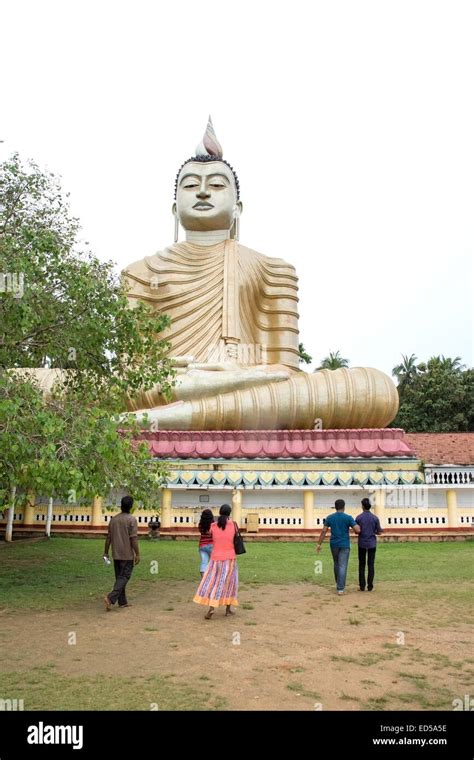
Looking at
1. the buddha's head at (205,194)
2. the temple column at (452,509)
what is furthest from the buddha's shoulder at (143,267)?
the temple column at (452,509)

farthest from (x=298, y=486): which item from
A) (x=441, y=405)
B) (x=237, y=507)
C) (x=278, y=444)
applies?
(x=441, y=405)

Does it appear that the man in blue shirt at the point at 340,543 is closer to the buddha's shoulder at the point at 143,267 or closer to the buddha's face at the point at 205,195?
the buddha's shoulder at the point at 143,267

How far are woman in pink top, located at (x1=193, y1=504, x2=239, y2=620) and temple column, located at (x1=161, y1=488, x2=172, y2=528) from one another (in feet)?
21.2

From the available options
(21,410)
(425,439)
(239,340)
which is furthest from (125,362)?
(425,439)

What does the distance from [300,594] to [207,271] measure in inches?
448

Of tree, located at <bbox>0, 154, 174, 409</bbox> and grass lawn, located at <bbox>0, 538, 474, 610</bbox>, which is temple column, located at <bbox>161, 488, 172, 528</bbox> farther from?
tree, located at <bbox>0, 154, 174, 409</bbox>

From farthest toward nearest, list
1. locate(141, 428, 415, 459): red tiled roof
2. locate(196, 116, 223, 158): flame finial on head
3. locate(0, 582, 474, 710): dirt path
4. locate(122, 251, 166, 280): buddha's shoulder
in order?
locate(196, 116, 223, 158): flame finial on head < locate(122, 251, 166, 280): buddha's shoulder < locate(141, 428, 415, 459): red tiled roof < locate(0, 582, 474, 710): dirt path

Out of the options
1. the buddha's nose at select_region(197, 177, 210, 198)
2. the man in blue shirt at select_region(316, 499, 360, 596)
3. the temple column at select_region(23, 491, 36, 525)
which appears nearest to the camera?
the man in blue shirt at select_region(316, 499, 360, 596)

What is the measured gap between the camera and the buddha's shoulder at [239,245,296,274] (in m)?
17.9

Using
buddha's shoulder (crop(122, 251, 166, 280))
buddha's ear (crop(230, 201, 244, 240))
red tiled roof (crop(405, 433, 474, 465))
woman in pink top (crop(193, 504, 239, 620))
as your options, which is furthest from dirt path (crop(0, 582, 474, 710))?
buddha's ear (crop(230, 201, 244, 240))

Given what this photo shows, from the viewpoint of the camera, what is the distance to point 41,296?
24.2 ft

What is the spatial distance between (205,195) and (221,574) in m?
13.7

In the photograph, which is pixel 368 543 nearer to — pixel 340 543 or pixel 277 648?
pixel 340 543

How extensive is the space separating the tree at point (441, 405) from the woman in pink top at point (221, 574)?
78.8 feet
